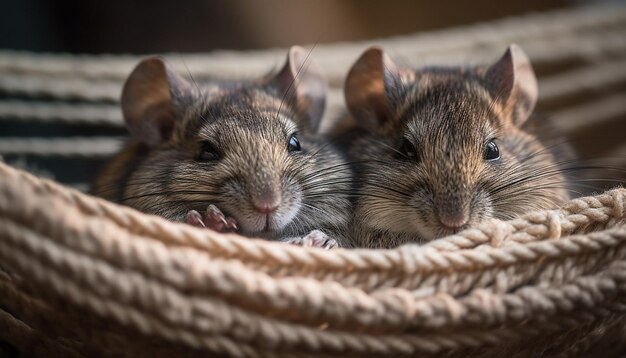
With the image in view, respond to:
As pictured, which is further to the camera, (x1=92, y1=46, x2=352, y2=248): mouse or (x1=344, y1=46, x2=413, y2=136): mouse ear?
(x1=344, y1=46, x2=413, y2=136): mouse ear

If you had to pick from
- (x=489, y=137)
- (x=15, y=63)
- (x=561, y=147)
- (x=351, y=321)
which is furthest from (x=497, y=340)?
(x=15, y=63)

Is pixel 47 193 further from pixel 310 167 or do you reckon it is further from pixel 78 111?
pixel 78 111

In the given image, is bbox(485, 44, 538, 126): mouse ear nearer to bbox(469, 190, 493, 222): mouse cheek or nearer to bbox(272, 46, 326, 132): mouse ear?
bbox(469, 190, 493, 222): mouse cheek

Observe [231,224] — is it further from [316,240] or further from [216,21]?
[216,21]

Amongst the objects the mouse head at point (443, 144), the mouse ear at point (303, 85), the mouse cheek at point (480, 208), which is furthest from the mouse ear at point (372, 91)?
the mouse cheek at point (480, 208)

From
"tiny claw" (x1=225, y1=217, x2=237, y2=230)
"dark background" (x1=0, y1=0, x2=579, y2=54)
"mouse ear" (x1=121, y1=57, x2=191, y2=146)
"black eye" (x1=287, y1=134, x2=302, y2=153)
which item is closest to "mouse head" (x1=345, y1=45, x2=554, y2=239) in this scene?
"black eye" (x1=287, y1=134, x2=302, y2=153)
